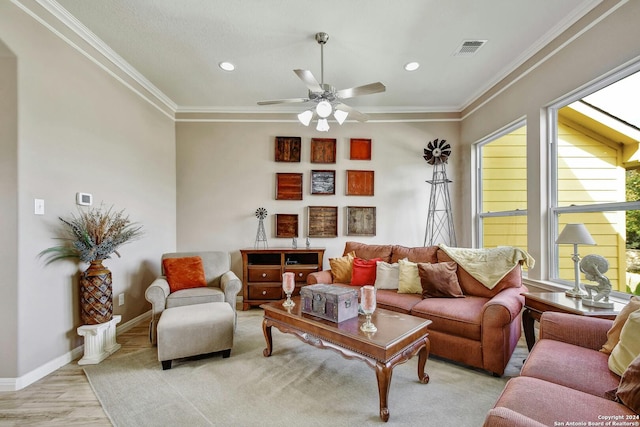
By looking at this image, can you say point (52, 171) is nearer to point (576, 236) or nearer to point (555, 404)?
point (555, 404)

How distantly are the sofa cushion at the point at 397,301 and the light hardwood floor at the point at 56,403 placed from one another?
87.4 inches

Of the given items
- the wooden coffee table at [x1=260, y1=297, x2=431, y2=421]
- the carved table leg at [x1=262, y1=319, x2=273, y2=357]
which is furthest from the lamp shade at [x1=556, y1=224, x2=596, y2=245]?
the carved table leg at [x1=262, y1=319, x2=273, y2=357]

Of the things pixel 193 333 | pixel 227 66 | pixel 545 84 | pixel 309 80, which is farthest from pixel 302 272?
pixel 545 84

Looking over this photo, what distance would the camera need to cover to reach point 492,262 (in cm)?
269

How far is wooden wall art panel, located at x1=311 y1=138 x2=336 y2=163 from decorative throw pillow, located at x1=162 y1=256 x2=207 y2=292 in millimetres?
2207

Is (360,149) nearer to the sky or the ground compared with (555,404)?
nearer to the sky

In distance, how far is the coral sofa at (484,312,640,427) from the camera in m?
1.01

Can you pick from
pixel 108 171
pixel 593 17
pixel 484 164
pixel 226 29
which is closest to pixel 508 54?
pixel 593 17

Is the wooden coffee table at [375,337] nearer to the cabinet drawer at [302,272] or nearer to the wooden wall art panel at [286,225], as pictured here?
the cabinet drawer at [302,272]

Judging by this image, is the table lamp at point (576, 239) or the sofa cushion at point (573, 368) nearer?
the sofa cushion at point (573, 368)

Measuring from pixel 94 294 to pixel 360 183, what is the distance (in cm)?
337

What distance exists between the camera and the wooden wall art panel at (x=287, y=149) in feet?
13.7

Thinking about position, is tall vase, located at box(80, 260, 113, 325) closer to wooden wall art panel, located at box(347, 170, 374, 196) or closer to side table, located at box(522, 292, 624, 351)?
wooden wall art panel, located at box(347, 170, 374, 196)

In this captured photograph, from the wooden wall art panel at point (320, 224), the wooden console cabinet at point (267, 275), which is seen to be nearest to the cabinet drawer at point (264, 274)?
the wooden console cabinet at point (267, 275)
